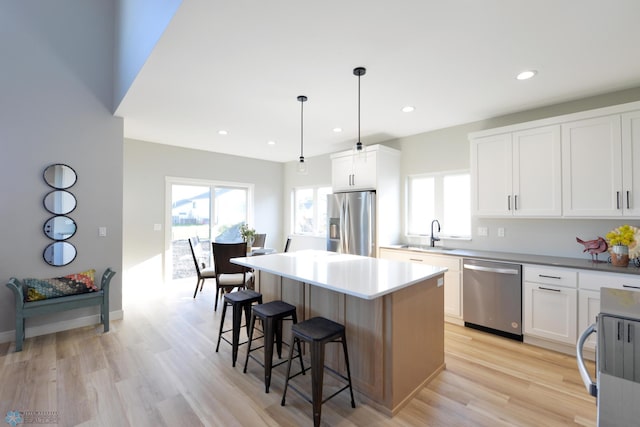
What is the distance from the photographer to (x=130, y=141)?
484 cm

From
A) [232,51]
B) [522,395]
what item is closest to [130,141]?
[232,51]

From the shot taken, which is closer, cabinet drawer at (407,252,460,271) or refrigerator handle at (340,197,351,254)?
cabinet drawer at (407,252,460,271)

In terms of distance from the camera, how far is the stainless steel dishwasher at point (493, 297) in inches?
121

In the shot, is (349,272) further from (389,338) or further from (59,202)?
(59,202)

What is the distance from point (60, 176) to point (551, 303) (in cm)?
558

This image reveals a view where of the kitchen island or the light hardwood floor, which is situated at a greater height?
the kitchen island

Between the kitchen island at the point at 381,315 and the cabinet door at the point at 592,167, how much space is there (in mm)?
1826

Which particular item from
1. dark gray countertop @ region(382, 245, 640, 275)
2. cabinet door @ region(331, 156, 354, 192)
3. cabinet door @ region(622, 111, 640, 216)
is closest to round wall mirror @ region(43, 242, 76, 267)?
cabinet door @ region(331, 156, 354, 192)

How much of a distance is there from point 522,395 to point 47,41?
5.94 m

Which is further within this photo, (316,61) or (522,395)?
(316,61)

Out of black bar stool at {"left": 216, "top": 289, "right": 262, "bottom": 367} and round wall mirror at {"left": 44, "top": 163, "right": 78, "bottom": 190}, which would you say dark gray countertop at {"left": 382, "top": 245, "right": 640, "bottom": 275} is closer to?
black bar stool at {"left": 216, "top": 289, "right": 262, "bottom": 367}

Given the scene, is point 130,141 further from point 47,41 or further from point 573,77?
point 573,77

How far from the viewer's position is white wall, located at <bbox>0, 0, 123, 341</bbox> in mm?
3105

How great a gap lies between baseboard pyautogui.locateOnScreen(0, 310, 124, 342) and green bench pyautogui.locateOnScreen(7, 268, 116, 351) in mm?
150
